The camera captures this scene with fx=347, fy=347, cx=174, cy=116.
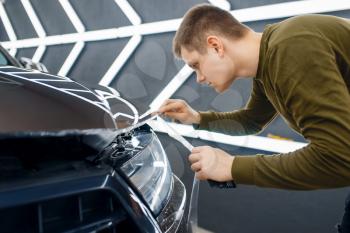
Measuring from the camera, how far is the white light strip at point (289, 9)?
70.0 inches

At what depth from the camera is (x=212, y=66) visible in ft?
3.89

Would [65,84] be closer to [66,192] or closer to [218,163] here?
[66,192]

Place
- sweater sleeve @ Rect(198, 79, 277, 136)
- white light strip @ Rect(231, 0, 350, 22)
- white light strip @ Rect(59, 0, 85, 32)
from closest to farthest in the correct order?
sweater sleeve @ Rect(198, 79, 277, 136) < white light strip @ Rect(231, 0, 350, 22) < white light strip @ Rect(59, 0, 85, 32)

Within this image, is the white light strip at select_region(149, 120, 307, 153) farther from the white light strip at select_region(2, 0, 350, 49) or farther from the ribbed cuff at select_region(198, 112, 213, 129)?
the white light strip at select_region(2, 0, 350, 49)

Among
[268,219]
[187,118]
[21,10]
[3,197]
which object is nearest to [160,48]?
[187,118]

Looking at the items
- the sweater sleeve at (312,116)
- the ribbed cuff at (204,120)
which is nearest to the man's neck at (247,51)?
the sweater sleeve at (312,116)

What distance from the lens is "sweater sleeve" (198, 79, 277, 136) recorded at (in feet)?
5.16

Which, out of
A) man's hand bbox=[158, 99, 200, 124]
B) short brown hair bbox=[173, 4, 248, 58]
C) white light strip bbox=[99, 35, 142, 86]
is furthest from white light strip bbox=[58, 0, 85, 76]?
short brown hair bbox=[173, 4, 248, 58]

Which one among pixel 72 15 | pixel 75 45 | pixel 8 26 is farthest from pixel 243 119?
pixel 8 26

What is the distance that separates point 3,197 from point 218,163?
572 millimetres

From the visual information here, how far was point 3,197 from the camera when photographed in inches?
25.3

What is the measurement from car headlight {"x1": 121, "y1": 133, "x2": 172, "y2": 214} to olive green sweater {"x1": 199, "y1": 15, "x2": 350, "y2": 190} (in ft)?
0.74

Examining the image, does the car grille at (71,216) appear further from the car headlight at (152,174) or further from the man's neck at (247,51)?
the man's neck at (247,51)

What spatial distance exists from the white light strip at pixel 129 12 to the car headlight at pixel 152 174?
1.75 meters
